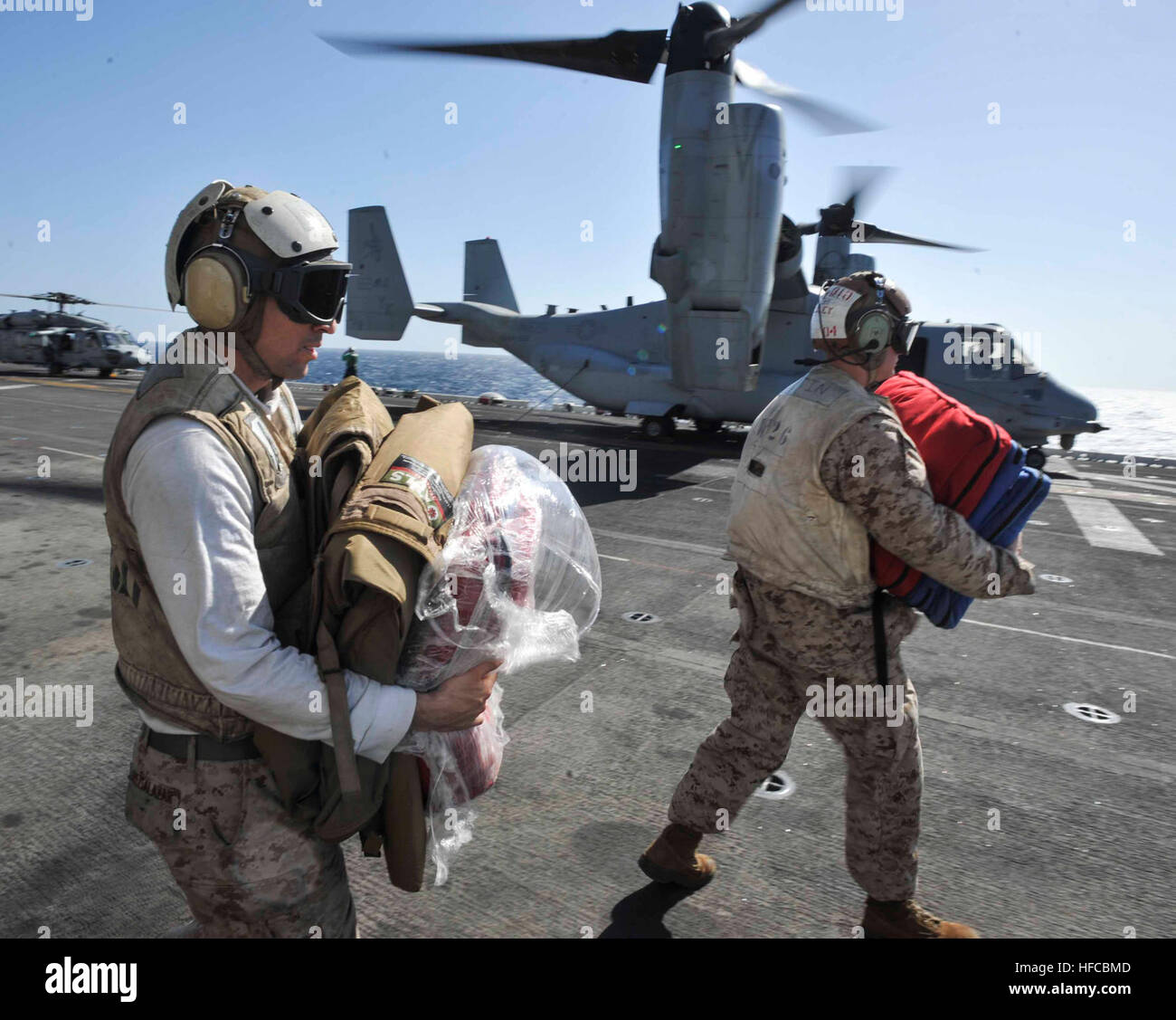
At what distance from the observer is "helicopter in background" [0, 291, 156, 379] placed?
29625mm

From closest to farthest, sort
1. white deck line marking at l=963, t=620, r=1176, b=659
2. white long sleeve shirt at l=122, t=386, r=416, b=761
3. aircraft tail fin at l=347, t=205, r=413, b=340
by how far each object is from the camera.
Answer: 1. white long sleeve shirt at l=122, t=386, r=416, b=761
2. white deck line marking at l=963, t=620, r=1176, b=659
3. aircraft tail fin at l=347, t=205, r=413, b=340

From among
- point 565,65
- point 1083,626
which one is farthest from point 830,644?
point 565,65

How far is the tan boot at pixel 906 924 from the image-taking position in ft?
8.58

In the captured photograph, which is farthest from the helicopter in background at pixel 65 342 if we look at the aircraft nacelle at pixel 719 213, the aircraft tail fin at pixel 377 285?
the aircraft nacelle at pixel 719 213

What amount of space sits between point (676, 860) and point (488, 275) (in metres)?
26.0

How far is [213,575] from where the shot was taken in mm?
1483

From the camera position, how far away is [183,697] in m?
1.65

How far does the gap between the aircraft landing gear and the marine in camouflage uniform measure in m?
15.7

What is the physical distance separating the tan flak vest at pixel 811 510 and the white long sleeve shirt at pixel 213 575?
1.64m

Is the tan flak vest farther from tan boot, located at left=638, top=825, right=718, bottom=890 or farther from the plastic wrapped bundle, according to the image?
tan boot, located at left=638, top=825, right=718, bottom=890

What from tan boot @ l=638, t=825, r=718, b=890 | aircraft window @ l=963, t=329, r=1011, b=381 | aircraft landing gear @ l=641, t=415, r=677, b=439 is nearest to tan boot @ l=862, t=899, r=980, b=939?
tan boot @ l=638, t=825, r=718, b=890

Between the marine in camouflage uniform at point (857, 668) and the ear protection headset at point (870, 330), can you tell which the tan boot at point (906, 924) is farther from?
the ear protection headset at point (870, 330)

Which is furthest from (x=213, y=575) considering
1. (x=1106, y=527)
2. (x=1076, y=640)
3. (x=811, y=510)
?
(x=1106, y=527)

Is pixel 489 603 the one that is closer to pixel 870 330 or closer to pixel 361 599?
pixel 361 599
